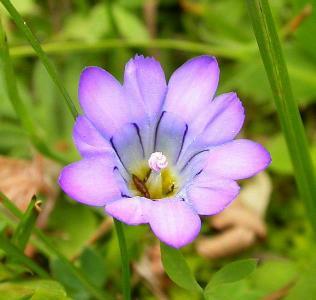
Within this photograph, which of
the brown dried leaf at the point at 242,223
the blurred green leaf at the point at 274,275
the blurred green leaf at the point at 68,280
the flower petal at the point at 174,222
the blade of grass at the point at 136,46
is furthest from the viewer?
the blade of grass at the point at 136,46

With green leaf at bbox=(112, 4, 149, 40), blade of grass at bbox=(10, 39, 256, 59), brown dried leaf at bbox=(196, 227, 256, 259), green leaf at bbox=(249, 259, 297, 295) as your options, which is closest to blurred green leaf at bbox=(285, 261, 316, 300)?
green leaf at bbox=(249, 259, 297, 295)

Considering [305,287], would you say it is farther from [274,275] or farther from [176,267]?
[176,267]

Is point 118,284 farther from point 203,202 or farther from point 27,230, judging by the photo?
point 203,202

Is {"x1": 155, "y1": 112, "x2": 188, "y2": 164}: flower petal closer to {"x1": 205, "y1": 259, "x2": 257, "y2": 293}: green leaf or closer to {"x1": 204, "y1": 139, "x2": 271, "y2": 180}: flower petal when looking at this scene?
{"x1": 204, "y1": 139, "x2": 271, "y2": 180}: flower petal

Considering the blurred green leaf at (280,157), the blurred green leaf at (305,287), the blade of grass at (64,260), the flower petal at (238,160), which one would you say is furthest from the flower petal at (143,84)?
the blurred green leaf at (280,157)

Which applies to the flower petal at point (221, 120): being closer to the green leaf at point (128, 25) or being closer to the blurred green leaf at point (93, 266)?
the blurred green leaf at point (93, 266)

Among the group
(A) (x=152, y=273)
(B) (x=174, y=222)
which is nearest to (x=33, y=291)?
(B) (x=174, y=222)
